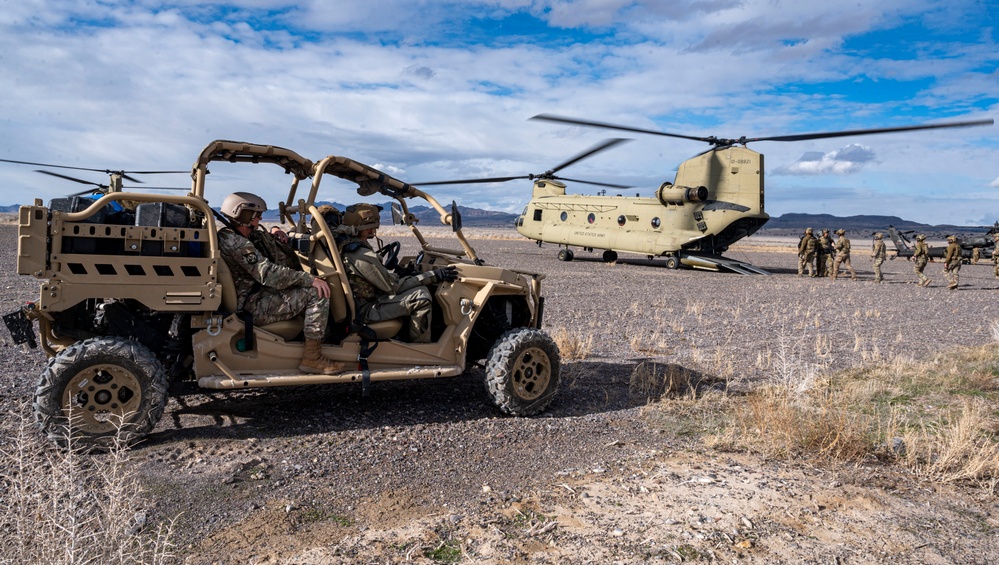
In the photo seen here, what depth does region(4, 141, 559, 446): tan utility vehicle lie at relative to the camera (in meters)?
5.04

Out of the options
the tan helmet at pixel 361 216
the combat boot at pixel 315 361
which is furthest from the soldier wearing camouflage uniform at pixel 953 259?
the combat boot at pixel 315 361

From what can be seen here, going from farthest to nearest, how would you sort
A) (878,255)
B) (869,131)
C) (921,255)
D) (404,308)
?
1. (878,255)
2. (921,255)
3. (869,131)
4. (404,308)

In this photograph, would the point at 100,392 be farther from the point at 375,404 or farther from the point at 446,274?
the point at 446,274

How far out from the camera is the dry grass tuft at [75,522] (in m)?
3.16

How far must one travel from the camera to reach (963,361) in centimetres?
941

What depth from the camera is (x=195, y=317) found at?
557 centimetres

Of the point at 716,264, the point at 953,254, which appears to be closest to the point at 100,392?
the point at 716,264

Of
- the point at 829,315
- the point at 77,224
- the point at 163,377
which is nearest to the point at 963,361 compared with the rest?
the point at 829,315

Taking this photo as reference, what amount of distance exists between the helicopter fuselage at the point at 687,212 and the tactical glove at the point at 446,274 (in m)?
19.9

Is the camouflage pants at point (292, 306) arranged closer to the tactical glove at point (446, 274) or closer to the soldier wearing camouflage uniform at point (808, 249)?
the tactical glove at point (446, 274)

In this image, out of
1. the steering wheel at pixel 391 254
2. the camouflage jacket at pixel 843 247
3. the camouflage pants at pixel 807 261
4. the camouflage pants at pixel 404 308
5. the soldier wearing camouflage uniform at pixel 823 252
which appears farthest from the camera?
the camouflage pants at pixel 807 261

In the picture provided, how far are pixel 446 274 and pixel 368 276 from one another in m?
0.75

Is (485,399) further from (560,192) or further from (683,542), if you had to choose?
(560,192)

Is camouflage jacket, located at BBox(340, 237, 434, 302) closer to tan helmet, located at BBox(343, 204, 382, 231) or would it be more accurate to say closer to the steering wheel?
tan helmet, located at BBox(343, 204, 382, 231)
